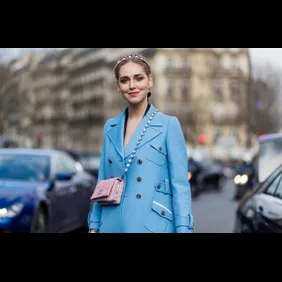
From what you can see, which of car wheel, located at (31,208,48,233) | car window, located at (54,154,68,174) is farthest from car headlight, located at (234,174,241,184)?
car window, located at (54,154,68,174)

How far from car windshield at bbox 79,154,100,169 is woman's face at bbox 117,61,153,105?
1347 cm

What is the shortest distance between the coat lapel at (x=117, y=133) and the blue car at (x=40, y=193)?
3858 mm

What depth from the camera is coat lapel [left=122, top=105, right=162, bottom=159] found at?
3.32 m

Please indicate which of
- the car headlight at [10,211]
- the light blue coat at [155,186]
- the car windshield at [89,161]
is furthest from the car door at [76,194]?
the car windshield at [89,161]

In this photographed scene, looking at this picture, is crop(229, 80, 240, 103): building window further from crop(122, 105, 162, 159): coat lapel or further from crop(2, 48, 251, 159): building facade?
crop(122, 105, 162, 159): coat lapel

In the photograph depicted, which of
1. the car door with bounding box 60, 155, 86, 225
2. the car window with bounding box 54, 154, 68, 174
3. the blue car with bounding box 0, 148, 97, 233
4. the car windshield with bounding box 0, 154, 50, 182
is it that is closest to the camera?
the blue car with bounding box 0, 148, 97, 233

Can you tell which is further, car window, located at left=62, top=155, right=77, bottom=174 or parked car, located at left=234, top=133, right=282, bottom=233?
car window, located at left=62, top=155, right=77, bottom=174

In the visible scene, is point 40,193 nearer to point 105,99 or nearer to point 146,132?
point 146,132

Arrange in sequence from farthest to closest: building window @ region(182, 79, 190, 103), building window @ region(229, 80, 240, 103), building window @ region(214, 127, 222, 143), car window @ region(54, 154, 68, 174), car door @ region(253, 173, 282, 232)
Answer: building window @ region(214, 127, 222, 143), building window @ region(182, 79, 190, 103), building window @ region(229, 80, 240, 103), car window @ region(54, 154, 68, 174), car door @ region(253, 173, 282, 232)

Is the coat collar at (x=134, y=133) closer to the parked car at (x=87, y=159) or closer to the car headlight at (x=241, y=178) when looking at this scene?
the car headlight at (x=241, y=178)

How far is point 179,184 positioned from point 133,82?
583mm

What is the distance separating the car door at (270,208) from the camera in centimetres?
437

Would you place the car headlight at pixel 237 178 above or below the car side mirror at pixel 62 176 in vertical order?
above
